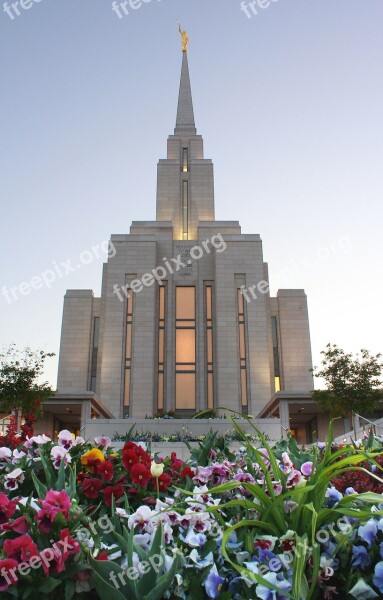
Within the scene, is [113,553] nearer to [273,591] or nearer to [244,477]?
[273,591]

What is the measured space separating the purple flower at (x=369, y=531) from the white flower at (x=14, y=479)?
1.84 metres

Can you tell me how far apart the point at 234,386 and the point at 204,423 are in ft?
44.0

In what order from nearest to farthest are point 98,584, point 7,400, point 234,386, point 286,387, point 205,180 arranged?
point 98,584 < point 7,400 < point 234,386 < point 286,387 < point 205,180

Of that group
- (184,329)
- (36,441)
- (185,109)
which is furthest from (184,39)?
(36,441)

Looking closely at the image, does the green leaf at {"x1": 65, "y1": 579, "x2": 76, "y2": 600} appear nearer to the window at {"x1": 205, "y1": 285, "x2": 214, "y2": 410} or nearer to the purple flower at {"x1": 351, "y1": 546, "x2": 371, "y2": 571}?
the purple flower at {"x1": 351, "y1": 546, "x2": 371, "y2": 571}

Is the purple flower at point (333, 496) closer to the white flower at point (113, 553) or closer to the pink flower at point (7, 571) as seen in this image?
the white flower at point (113, 553)

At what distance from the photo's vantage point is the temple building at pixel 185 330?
126 feet

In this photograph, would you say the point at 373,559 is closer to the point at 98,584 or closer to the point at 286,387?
the point at 98,584

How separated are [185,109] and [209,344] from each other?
2367 centimetres

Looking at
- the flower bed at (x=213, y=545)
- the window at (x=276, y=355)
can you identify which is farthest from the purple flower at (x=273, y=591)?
the window at (x=276, y=355)

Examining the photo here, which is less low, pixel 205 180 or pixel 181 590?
pixel 205 180

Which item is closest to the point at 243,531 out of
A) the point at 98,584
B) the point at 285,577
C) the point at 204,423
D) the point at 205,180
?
the point at 285,577

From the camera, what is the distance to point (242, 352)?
39.7 metres

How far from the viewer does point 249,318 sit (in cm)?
4016
